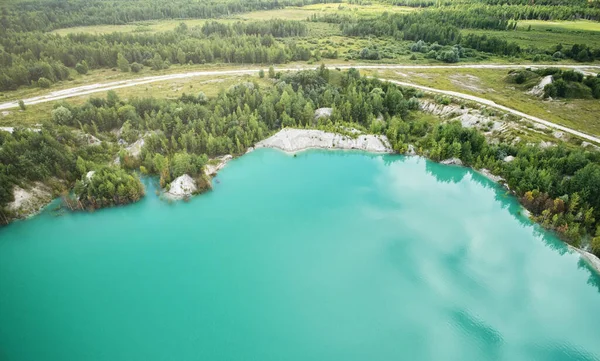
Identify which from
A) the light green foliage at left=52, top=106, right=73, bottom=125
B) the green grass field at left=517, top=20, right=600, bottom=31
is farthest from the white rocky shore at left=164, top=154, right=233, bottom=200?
the green grass field at left=517, top=20, right=600, bottom=31

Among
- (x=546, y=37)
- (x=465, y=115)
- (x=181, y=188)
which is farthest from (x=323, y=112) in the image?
(x=546, y=37)

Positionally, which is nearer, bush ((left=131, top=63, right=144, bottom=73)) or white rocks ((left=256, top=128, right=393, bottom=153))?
white rocks ((left=256, top=128, right=393, bottom=153))

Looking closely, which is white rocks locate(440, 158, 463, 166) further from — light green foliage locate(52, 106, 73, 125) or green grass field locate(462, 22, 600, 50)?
green grass field locate(462, 22, 600, 50)

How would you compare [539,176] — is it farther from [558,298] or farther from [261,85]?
[261,85]

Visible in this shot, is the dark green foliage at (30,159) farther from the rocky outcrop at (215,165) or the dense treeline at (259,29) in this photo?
the dense treeline at (259,29)

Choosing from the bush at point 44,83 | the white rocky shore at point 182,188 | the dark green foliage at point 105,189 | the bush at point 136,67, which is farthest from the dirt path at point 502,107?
the bush at point 44,83

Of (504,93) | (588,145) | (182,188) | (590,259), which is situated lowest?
(590,259)

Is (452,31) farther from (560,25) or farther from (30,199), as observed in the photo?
(30,199)
